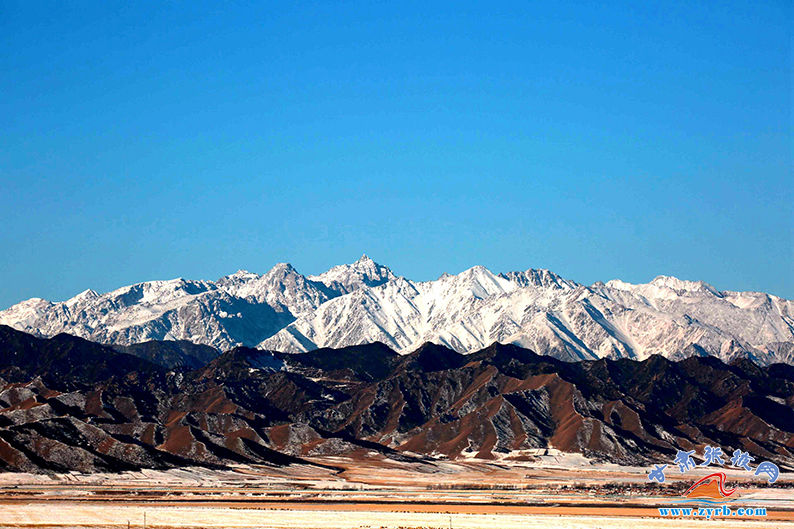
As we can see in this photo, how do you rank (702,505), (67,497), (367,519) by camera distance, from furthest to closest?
(67,497), (702,505), (367,519)

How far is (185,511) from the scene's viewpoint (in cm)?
16950

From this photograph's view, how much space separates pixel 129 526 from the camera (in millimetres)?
152000

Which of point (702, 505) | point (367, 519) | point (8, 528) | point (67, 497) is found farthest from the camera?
point (67, 497)

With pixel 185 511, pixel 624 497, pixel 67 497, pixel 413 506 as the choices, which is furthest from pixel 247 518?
pixel 624 497

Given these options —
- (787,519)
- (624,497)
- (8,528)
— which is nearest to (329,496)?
(624,497)

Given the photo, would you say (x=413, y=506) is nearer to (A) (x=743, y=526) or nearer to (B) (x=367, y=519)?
(B) (x=367, y=519)

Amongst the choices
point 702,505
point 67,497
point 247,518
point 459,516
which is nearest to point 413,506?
point 459,516

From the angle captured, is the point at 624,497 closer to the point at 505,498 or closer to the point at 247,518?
the point at 505,498

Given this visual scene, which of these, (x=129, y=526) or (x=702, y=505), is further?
(x=702, y=505)

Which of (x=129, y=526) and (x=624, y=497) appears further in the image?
(x=624, y=497)

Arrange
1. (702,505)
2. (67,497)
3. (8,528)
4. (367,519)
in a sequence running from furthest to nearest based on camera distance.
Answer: (67,497), (702,505), (367,519), (8,528)

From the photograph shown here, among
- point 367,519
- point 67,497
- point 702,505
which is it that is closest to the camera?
point 367,519

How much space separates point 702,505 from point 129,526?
8638cm

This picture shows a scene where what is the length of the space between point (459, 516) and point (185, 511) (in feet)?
133
